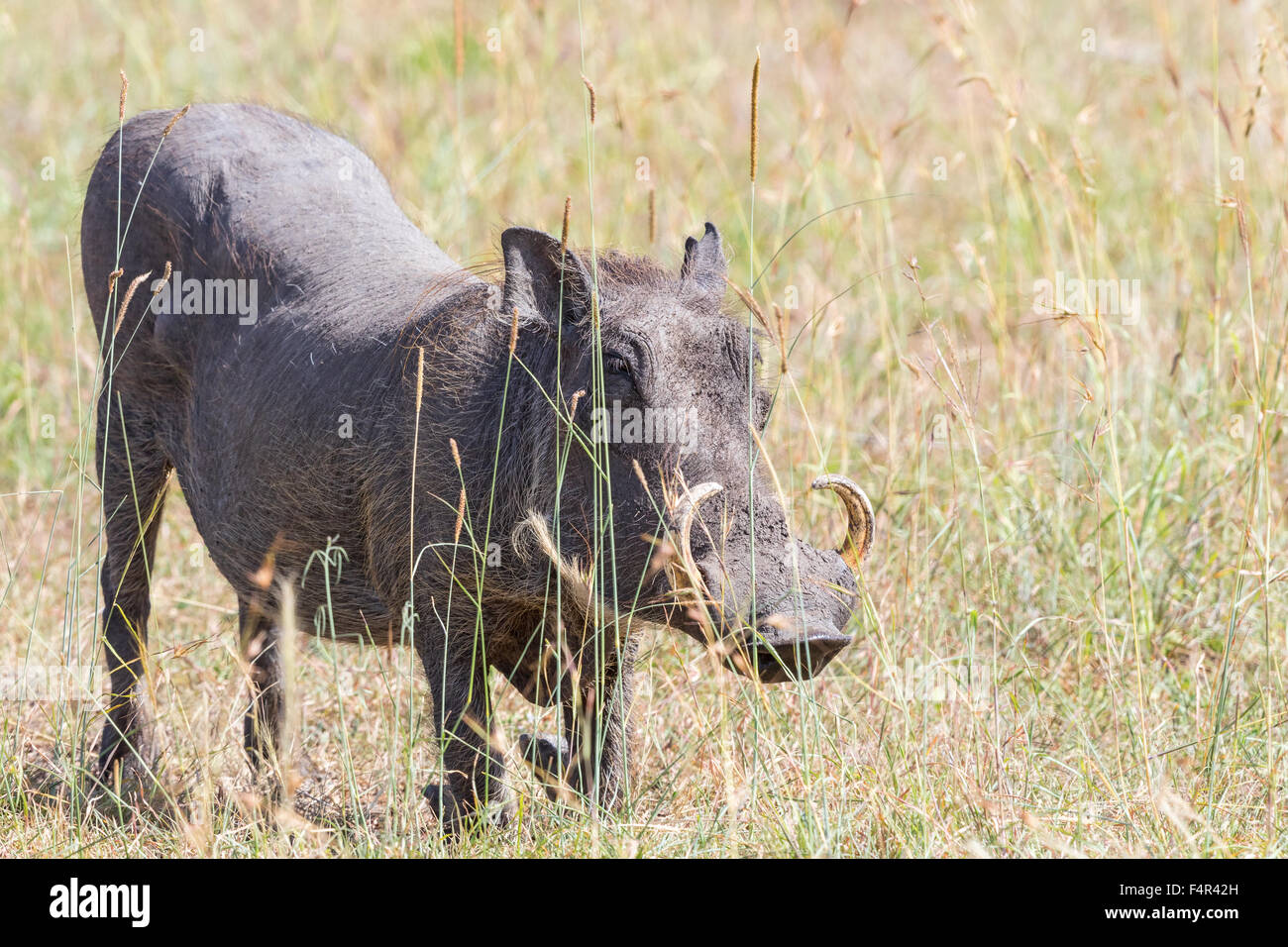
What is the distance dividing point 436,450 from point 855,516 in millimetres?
864

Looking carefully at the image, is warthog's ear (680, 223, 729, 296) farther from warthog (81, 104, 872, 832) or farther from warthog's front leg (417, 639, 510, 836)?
warthog's front leg (417, 639, 510, 836)

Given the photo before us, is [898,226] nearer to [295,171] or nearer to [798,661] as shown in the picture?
[295,171]

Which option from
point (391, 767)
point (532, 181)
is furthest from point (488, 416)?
point (532, 181)

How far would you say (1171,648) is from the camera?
390 cm

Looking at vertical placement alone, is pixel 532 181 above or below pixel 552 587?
above

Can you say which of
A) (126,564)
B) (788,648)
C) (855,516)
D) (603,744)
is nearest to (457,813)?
(603,744)

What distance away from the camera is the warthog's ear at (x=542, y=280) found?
2.87m

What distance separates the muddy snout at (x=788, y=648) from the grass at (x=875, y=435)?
0.41 ft

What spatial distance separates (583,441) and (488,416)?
14.3 inches

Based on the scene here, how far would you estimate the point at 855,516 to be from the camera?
2877 millimetres

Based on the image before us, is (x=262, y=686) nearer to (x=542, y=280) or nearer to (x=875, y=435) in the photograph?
(x=542, y=280)

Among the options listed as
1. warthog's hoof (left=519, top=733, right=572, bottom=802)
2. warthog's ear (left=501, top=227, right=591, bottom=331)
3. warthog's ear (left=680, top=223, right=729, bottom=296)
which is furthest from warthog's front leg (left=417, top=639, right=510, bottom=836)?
warthog's ear (left=680, top=223, right=729, bottom=296)

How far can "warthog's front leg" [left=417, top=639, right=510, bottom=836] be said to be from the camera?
2963 millimetres
